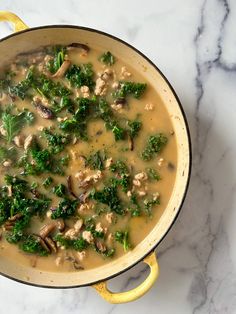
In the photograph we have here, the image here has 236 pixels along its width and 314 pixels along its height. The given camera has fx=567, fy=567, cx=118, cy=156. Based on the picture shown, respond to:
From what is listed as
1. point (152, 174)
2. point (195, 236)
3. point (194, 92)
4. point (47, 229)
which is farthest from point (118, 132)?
point (195, 236)

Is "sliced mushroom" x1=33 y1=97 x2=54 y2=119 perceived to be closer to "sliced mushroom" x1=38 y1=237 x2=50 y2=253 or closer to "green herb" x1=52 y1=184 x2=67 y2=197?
"green herb" x1=52 y1=184 x2=67 y2=197

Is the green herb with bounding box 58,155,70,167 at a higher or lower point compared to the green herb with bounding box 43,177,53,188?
higher

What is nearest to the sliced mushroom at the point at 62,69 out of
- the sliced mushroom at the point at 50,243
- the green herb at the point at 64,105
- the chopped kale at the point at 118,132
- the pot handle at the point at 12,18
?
the green herb at the point at 64,105

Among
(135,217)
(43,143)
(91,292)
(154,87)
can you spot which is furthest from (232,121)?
(91,292)

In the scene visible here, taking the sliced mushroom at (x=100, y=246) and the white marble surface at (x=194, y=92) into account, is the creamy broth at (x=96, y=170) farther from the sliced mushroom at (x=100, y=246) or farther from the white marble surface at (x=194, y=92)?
the white marble surface at (x=194, y=92)

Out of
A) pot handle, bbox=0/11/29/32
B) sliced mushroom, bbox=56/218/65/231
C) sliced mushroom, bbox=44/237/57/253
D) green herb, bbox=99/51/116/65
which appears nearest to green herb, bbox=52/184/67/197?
sliced mushroom, bbox=56/218/65/231

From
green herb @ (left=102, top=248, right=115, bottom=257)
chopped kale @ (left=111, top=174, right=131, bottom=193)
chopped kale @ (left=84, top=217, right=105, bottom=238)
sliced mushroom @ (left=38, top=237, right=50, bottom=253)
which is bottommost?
green herb @ (left=102, top=248, right=115, bottom=257)
